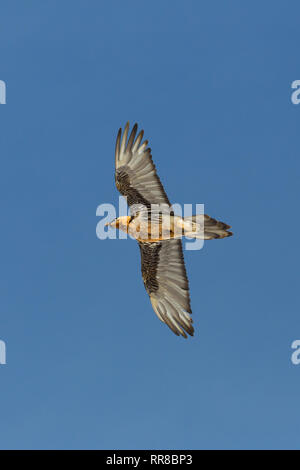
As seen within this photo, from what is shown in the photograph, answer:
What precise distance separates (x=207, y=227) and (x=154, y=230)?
245 centimetres

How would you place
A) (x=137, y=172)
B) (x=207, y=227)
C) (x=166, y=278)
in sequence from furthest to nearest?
(x=166, y=278) < (x=137, y=172) < (x=207, y=227)

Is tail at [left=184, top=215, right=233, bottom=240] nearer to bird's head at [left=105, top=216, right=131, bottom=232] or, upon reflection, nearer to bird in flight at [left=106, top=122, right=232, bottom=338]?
bird in flight at [left=106, top=122, right=232, bottom=338]

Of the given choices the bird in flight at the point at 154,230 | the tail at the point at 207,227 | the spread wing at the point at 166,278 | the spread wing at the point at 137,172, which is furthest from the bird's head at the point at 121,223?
the tail at the point at 207,227

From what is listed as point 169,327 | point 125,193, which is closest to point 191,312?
point 169,327

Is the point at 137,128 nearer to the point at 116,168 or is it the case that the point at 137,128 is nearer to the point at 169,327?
the point at 116,168

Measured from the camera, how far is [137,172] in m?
17.9

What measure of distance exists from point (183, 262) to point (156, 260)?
92 cm

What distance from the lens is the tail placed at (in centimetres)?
1526

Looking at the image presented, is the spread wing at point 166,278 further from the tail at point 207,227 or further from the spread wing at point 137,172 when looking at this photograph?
the tail at point 207,227

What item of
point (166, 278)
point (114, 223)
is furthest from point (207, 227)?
point (166, 278)

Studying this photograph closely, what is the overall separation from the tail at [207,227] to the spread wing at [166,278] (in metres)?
2.73

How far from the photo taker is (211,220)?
15391 mm

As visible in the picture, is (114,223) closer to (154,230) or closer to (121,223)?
(121,223)

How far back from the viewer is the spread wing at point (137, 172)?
17781mm
